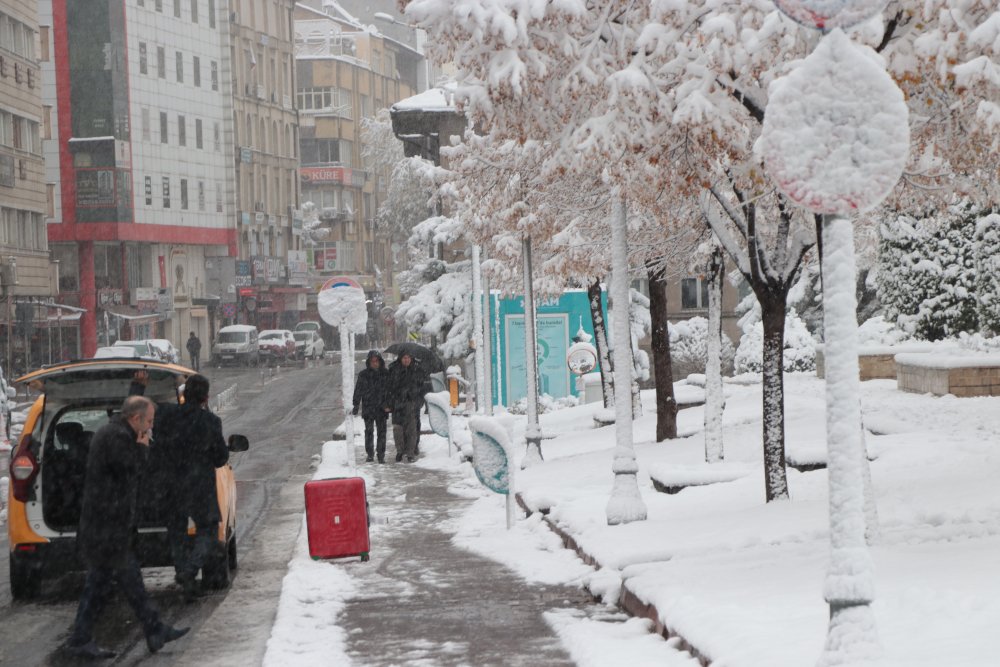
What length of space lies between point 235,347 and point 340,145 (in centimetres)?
4876

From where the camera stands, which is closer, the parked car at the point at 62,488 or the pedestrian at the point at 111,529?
the pedestrian at the point at 111,529

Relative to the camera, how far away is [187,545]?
11.0 metres

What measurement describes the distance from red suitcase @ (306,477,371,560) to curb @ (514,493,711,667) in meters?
1.78

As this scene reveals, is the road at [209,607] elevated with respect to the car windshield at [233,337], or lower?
lower

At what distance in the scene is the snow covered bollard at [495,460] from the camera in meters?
14.8

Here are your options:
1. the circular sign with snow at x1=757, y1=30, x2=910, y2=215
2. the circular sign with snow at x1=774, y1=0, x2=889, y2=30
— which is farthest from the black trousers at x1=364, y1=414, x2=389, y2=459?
the circular sign with snow at x1=774, y1=0, x2=889, y2=30

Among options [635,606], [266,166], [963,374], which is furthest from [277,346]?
[635,606]

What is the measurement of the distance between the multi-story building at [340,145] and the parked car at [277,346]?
3358cm

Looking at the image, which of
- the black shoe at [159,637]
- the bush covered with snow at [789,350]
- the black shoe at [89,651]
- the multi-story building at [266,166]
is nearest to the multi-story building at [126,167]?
the multi-story building at [266,166]

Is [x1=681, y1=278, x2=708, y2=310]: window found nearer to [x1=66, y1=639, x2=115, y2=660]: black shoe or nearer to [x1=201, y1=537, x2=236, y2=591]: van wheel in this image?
[x1=201, y1=537, x2=236, y2=591]: van wheel

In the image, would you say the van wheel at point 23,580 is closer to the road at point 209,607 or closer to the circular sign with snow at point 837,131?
the road at point 209,607

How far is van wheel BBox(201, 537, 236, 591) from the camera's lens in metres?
11.4

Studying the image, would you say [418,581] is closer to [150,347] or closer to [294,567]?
[294,567]

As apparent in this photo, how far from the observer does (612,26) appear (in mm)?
11234
